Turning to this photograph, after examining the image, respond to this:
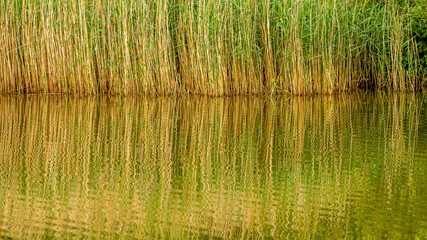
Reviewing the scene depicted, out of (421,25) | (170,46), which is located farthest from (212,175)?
(421,25)

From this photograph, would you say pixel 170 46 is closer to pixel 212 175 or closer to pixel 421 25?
pixel 421 25

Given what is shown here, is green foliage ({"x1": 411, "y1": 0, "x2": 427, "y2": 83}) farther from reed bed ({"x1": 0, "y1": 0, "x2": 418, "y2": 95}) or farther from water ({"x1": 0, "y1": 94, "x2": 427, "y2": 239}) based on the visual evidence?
water ({"x1": 0, "y1": 94, "x2": 427, "y2": 239})

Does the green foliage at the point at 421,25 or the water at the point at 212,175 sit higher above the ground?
the green foliage at the point at 421,25

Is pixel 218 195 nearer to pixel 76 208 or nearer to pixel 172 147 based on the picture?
pixel 76 208

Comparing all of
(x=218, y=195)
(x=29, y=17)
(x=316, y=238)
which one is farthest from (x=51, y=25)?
(x=316, y=238)

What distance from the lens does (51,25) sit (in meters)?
7.37

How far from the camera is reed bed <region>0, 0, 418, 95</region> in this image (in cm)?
735

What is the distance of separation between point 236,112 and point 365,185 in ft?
10.5

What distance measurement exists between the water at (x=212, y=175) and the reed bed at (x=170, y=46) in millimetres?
1671

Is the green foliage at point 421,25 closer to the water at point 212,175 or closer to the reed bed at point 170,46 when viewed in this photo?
the reed bed at point 170,46

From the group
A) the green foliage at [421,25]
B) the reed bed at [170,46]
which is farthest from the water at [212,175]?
the green foliage at [421,25]

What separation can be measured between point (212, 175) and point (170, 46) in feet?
15.0

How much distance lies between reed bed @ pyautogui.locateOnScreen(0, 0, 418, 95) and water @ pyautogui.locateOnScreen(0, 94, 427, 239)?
1671 mm

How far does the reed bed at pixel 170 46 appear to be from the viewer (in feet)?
24.1
